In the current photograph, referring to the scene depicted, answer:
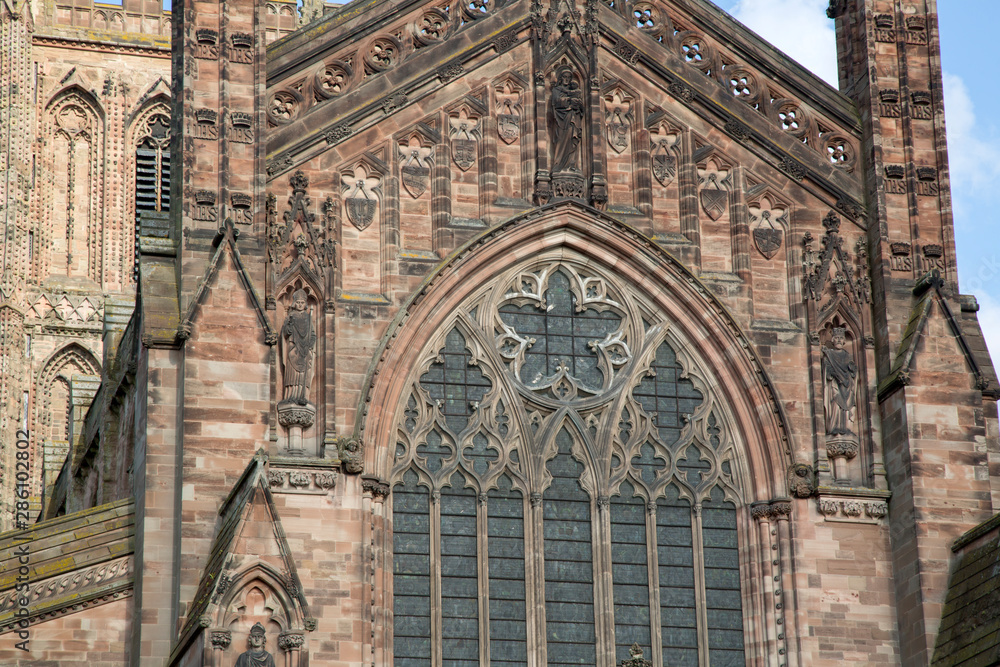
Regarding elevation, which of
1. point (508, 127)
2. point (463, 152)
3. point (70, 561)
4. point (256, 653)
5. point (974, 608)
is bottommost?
point (256, 653)

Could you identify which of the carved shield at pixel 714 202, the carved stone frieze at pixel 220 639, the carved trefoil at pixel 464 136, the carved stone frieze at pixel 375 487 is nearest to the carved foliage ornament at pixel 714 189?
the carved shield at pixel 714 202

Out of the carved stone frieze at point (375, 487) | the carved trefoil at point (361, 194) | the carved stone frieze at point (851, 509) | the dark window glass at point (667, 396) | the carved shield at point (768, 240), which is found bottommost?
the carved stone frieze at point (851, 509)

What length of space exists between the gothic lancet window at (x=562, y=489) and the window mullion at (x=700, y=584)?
0.02 m

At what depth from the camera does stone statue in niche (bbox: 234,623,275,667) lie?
22672mm

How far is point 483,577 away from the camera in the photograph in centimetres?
2591

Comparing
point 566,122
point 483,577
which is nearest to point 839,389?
point 566,122

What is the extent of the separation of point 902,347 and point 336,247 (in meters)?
7.36

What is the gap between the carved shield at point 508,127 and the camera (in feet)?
92.1

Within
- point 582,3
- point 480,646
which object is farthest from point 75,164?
point 480,646

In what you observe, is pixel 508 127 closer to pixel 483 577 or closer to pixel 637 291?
pixel 637 291

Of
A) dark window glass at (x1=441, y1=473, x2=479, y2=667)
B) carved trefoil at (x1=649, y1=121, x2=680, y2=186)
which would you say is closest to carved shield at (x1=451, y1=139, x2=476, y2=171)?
carved trefoil at (x1=649, y1=121, x2=680, y2=186)

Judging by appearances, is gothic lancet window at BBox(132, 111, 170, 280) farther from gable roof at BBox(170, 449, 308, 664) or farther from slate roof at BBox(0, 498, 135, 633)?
gable roof at BBox(170, 449, 308, 664)

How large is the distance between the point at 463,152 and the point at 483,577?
5677 millimetres

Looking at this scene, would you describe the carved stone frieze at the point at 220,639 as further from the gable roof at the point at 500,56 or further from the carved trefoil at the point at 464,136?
the carved trefoil at the point at 464,136
